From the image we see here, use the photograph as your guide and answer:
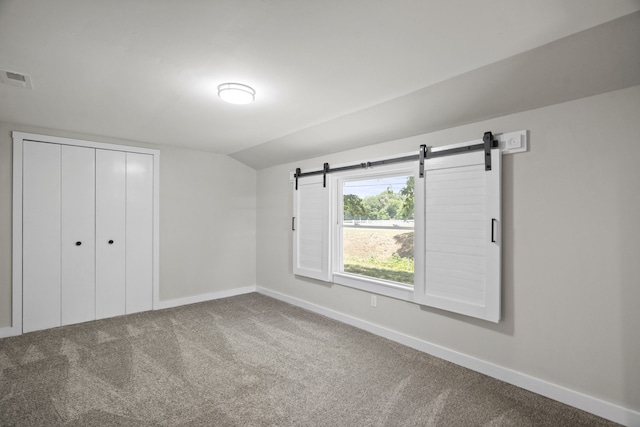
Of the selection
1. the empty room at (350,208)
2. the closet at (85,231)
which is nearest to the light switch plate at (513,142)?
the empty room at (350,208)

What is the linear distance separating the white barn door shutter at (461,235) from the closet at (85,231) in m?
3.71

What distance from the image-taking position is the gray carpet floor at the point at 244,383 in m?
2.09

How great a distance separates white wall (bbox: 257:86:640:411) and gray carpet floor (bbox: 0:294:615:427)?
304 millimetres

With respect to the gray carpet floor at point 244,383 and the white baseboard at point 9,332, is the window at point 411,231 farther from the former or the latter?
the white baseboard at point 9,332

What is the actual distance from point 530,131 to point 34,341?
16.9ft

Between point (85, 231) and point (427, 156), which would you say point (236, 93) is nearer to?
point (427, 156)

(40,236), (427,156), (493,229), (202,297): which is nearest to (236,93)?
(427,156)

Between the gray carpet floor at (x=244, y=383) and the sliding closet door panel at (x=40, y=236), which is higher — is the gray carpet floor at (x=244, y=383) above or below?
below

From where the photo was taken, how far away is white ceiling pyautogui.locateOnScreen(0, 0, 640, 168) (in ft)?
5.10

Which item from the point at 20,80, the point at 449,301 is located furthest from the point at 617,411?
the point at 20,80

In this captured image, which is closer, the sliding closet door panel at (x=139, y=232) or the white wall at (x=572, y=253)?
the white wall at (x=572, y=253)

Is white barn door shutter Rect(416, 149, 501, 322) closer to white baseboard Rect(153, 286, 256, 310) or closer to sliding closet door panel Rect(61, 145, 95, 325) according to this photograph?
white baseboard Rect(153, 286, 256, 310)

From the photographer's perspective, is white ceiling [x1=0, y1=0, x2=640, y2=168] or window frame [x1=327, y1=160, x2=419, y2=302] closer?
white ceiling [x1=0, y1=0, x2=640, y2=168]

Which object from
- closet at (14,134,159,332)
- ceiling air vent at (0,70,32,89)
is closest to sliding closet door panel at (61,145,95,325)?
closet at (14,134,159,332)
